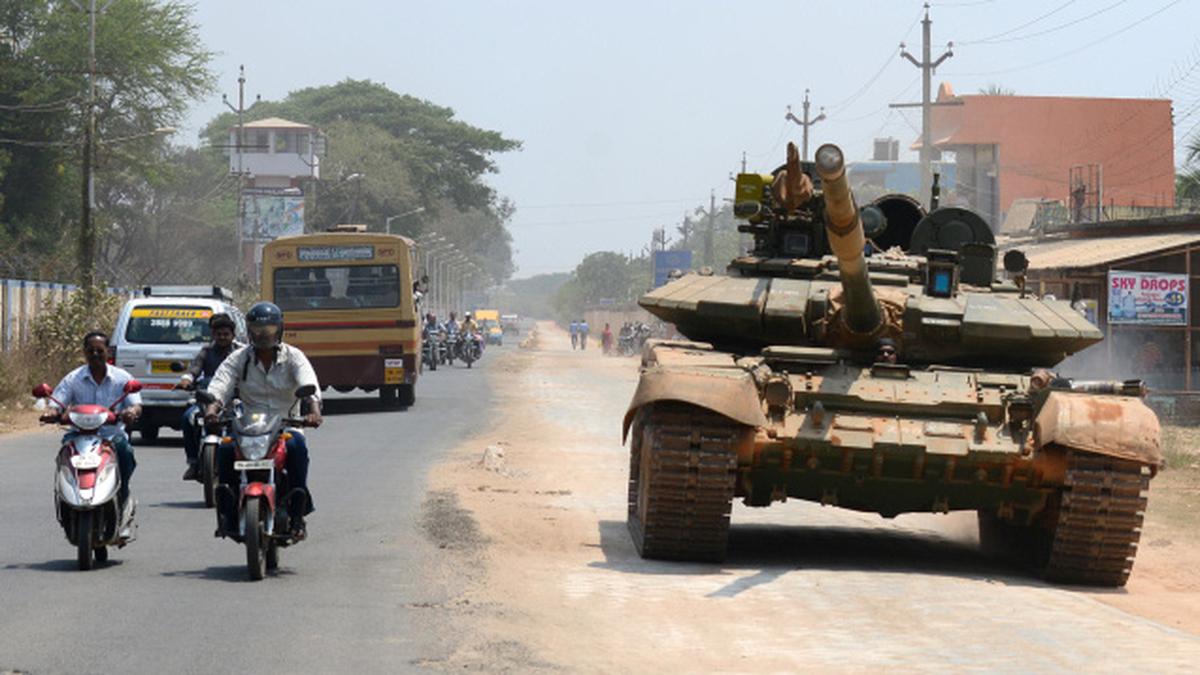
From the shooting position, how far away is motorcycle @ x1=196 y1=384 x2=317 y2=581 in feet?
32.1

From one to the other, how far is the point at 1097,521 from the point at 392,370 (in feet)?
60.5

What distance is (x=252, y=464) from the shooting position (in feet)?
32.3

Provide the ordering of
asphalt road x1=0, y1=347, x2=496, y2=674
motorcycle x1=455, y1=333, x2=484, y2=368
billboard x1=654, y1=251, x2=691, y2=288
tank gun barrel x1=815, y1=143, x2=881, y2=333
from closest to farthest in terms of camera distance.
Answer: asphalt road x1=0, y1=347, x2=496, y2=674 → tank gun barrel x1=815, y1=143, x2=881, y2=333 → motorcycle x1=455, y1=333, x2=484, y2=368 → billboard x1=654, y1=251, x2=691, y2=288

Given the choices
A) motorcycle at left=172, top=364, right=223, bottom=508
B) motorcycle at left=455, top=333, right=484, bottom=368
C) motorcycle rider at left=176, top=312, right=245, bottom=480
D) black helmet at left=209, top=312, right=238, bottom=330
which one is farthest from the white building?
black helmet at left=209, top=312, right=238, bottom=330

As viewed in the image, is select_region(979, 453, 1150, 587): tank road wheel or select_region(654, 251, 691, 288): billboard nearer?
select_region(979, 453, 1150, 587): tank road wheel

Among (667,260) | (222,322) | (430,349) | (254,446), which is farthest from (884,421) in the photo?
(667,260)

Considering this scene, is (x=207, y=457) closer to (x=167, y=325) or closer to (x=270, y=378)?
(x=270, y=378)

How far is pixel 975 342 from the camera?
12828 mm

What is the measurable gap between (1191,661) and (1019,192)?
64.7m

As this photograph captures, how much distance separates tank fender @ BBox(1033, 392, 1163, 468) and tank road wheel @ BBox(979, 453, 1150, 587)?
5.7 inches

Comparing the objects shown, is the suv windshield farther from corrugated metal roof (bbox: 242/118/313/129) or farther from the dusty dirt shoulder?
corrugated metal roof (bbox: 242/118/313/129)

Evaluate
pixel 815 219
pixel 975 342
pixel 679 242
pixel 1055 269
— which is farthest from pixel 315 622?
pixel 679 242

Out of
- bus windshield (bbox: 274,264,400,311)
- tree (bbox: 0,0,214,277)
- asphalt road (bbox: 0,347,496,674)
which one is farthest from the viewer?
tree (bbox: 0,0,214,277)

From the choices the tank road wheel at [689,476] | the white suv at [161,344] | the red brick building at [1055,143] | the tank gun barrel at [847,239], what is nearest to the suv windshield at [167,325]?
the white suv at [161,344]
